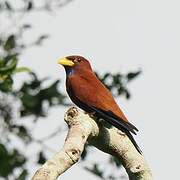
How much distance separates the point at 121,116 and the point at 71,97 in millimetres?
685

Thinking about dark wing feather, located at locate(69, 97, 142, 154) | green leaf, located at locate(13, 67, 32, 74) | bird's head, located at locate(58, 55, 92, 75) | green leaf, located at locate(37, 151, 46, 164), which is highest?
green leaf, located at locate(13, 67, 32, 74)

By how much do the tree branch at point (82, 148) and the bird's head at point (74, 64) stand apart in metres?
1.81

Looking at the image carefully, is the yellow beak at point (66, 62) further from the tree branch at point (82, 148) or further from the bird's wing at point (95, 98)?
the tree branch at point (82, 148)

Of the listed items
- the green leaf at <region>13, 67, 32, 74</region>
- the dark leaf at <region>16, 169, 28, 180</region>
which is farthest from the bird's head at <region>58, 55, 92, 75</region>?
the green leaf at <region>13, 67, 32, 74</region>

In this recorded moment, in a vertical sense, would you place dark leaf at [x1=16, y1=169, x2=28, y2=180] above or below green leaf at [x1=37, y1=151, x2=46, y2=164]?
above

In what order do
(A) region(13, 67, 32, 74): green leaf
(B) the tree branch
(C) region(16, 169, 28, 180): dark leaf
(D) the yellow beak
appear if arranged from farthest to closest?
(D) the yellow beak → (C) region(16, 169, 28, 180): dark leaf → (A) region(13, 67, 32, 74): green leaf → (B) the tree branch

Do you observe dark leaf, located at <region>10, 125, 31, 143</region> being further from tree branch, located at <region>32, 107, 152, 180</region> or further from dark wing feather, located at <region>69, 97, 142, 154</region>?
tree branch, located at <region>32, 107, 152, 180</region>

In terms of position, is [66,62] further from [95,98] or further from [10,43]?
[10,43]

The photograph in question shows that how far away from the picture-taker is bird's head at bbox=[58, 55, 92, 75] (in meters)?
5.96

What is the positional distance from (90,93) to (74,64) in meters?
0.51

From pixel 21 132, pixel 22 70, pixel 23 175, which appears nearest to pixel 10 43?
pixel 21 132

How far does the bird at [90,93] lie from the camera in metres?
5.06

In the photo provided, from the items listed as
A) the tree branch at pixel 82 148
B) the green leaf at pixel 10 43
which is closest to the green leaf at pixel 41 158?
the green leaf at pixel 10 43

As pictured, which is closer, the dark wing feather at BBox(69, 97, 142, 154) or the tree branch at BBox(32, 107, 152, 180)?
the tree branch at BBox(32, 107, 152, 180)
